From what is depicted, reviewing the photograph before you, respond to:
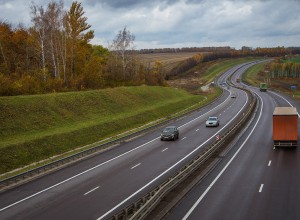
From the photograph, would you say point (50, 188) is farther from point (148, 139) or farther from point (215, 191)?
point (148, 139)

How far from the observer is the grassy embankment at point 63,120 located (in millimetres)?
36500

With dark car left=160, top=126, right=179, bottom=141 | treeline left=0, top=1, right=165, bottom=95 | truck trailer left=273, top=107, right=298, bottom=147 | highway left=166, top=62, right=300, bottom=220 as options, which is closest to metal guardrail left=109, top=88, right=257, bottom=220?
highway left=166, top=62, right=300, bottom=220

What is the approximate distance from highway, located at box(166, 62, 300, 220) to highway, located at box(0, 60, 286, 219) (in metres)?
0.11

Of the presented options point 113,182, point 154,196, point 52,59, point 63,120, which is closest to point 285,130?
point 113,182

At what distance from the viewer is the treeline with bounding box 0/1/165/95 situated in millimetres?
58562

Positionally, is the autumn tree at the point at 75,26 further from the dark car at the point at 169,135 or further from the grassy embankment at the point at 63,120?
the dark car at the point at 169,135

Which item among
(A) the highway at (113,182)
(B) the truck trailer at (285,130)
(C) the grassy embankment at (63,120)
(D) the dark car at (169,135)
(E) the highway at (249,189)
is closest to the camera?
(E) the highway at (249,189)

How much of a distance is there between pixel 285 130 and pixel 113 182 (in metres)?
18.1

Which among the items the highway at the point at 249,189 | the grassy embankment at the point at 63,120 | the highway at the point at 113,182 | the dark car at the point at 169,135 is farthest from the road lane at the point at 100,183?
the grassy embankment at the point at 63,120

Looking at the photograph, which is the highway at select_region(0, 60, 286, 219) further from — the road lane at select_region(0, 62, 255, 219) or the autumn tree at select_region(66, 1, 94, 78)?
the autumn tree at select_region(66, 1, 94, 78)

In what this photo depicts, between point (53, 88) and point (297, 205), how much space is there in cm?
4733

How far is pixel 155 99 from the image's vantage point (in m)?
81.7

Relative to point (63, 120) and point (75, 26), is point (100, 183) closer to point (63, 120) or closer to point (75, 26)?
point (63, 120)

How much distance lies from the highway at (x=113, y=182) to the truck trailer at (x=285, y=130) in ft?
5.18
